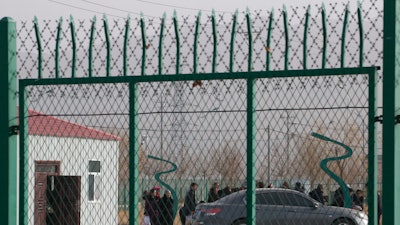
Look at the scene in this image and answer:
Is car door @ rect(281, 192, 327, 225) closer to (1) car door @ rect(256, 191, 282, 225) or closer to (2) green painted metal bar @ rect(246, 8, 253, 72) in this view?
(1) car door @ rect(256, 191, 282, 225)

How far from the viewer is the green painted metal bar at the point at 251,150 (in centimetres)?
754

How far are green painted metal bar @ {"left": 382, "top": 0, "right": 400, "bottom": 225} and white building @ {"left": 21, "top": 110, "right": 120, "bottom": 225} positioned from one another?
7.59 feet

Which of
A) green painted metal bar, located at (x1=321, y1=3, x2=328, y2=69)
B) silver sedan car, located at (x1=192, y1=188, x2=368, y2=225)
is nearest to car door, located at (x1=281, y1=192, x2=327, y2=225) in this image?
silver sedan car, located at (x1=192, y1=188, x2=368, y2=225)

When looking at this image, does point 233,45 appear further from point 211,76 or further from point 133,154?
point 133,154

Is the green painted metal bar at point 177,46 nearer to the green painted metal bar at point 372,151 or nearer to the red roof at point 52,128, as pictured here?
the red roof at point 52,128

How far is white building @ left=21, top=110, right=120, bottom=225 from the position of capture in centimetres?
980

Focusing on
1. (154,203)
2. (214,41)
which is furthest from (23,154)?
(154,203)

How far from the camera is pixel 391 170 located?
7.07 m

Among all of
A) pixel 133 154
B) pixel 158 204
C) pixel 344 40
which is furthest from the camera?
pixel 158 204

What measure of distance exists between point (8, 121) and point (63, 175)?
44.7 feet

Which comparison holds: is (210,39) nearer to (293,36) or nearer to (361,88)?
(293,36)

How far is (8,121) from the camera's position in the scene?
28.2 feet

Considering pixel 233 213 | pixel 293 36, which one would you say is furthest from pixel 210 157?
pixel 233 213

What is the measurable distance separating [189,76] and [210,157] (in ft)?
2.12
